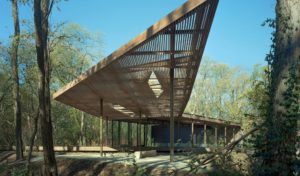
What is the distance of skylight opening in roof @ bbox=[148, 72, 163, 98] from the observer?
16.5 metres

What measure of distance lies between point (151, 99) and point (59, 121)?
64.2ft

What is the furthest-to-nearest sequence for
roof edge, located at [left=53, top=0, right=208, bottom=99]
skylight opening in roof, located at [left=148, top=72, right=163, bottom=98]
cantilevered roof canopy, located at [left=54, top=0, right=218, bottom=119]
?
skylight opening in roof, located at [left=148, top=72, right=163, bottom=98], cantilevered roof canopy, located at [left=54, top=0, right=218, bottom=119], roof edge, located at [left=53, top=0, right=208, bottom=99]

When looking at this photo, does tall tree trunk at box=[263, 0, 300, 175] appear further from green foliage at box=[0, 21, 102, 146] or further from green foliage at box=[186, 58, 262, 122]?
green foliage at box=[186, 58, 262, 122]

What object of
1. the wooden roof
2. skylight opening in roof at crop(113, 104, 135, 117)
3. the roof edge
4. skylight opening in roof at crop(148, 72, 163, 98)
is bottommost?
the wooden roof

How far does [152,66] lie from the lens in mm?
14523

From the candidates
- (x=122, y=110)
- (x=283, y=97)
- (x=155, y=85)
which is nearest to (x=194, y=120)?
(x=122, y=110)

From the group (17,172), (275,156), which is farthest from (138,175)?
(17,172)

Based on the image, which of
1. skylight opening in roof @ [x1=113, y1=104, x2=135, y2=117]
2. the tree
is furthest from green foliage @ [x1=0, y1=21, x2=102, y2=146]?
the tree

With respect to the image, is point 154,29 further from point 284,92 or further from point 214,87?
point 214,87

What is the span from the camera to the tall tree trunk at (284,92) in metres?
4.66

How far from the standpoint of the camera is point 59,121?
1535 inches

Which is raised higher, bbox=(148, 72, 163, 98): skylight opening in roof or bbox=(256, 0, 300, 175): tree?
bbox=(148, 72, 163, 98): skylight opening in roof

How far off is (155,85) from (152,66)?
11.6 feet

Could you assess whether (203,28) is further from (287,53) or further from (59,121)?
(59,121)
